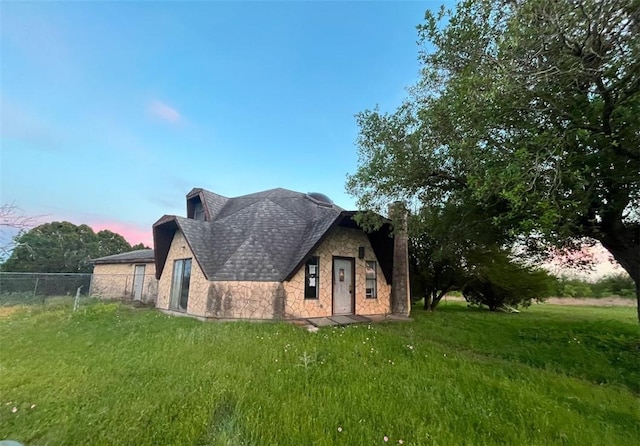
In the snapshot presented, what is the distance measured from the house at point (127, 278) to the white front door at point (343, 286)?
30.3 ft

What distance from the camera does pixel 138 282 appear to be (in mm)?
15461

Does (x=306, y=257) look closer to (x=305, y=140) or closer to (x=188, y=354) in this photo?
(x=188, y=354)

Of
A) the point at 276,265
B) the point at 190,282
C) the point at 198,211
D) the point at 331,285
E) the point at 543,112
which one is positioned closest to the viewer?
the point at 543,112

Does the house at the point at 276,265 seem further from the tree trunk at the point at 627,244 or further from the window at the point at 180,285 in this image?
the tree trunk at the point at 627,244

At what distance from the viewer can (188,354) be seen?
5449 millimetres

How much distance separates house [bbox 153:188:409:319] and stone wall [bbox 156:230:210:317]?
3cm

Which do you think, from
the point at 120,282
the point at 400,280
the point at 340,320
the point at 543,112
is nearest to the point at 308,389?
the point at 340,320

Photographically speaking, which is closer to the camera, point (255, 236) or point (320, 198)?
point (255, 236)

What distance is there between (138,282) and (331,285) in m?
11.5

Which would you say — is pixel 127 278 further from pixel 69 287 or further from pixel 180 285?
pixel 180 285

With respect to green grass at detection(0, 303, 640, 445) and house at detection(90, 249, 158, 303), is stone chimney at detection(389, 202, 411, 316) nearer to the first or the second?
green grass at detection(0, 303, 640, 445)

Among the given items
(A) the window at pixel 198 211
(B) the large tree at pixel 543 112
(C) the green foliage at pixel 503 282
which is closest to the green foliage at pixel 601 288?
(C) the green foliage at pixel 503 282

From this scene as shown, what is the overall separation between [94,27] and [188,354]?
26.2ft

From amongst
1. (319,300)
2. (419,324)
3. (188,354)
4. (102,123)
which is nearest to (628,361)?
(419,324)
